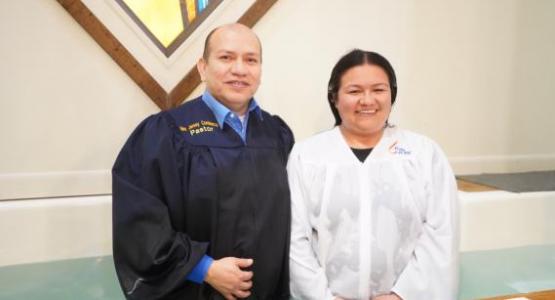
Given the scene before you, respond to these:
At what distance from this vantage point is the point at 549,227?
210 centimetres

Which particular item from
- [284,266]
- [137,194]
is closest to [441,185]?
[284,266]

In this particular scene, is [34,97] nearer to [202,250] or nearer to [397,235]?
[202,250]

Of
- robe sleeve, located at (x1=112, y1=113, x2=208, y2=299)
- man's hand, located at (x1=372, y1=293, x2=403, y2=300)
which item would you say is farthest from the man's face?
man's hand, located at (x1=372, y1=293, x2=403, y2=300)

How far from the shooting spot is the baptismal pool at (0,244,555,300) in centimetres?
164

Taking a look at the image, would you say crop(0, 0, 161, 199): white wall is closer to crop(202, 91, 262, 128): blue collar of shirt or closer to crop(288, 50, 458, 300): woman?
crop(202, 91, 262, 128): blue collar of shirt

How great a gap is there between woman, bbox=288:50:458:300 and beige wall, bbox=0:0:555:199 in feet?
3.28

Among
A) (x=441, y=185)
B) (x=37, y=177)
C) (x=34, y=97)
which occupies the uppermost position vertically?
(x=34, y=97)

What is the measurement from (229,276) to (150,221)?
258 millimetres

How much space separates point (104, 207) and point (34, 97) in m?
0.60

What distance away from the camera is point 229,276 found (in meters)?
1.11

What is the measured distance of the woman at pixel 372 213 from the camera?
1.16m

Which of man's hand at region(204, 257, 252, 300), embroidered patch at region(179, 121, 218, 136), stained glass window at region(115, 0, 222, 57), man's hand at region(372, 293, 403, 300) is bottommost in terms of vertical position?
man's hand at region(372, 293, 403, 300)

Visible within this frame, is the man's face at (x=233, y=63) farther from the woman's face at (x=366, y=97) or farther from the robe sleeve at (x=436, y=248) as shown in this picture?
the robe sleeve at (x=436, y=248)

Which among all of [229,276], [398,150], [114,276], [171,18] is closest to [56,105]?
[171,18]
